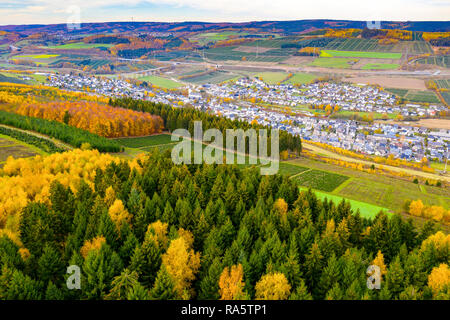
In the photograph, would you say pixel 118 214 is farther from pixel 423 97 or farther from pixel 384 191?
pixel 423 97

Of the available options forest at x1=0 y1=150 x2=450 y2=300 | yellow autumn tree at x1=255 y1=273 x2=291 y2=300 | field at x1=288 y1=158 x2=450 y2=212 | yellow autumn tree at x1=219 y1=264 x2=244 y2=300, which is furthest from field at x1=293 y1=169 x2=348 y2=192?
yellow autumn tree at x1=219 y1=264 x2=244 y2=300

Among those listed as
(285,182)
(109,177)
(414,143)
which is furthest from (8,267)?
(414,143)

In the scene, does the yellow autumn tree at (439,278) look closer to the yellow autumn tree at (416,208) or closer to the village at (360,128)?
the yellow autumn tree at (416,208)

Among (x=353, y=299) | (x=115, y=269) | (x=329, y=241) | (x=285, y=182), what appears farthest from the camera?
(x=285, y=182)

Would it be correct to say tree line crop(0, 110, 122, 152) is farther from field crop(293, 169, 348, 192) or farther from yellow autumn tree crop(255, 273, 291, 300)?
yellow autumn tree crop(255, 273, 291, 300)

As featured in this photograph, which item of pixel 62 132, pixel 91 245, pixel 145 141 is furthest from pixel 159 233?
pixel 145 141
